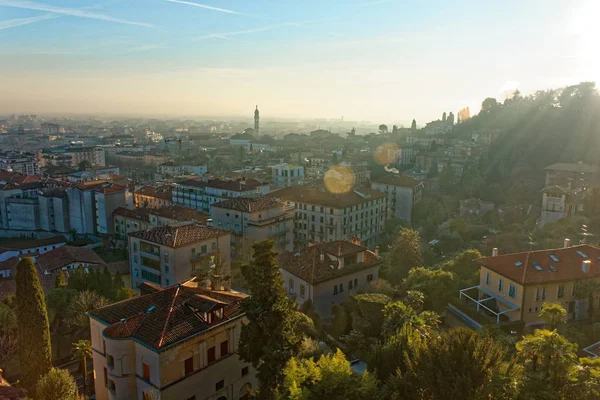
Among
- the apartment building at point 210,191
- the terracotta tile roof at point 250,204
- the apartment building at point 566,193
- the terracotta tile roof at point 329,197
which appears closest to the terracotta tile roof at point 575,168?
the apartment building at point 566,193

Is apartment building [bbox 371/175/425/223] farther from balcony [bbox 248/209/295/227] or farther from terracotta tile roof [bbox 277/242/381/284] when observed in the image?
terracotta tile roof [bbox 277/242/381/284]

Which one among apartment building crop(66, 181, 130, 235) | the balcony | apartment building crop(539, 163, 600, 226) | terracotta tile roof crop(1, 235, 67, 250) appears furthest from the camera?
apartment building crop(66, 181, 130, 235)

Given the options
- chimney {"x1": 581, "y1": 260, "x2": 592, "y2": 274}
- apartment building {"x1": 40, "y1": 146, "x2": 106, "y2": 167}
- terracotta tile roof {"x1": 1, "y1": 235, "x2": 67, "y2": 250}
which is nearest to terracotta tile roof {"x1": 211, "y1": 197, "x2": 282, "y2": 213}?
terracotta tile roof {"x1": 1, "y1": 235, "x2": 67, "y2": 250}

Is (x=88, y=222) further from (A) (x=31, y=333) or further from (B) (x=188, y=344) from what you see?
(B) (x=188, y=344)

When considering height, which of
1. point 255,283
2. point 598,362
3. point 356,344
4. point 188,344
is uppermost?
point 255,283

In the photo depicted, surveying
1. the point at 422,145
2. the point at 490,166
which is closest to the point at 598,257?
the point at 490,166

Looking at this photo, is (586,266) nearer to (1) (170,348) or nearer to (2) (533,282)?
(2) (533,282)
